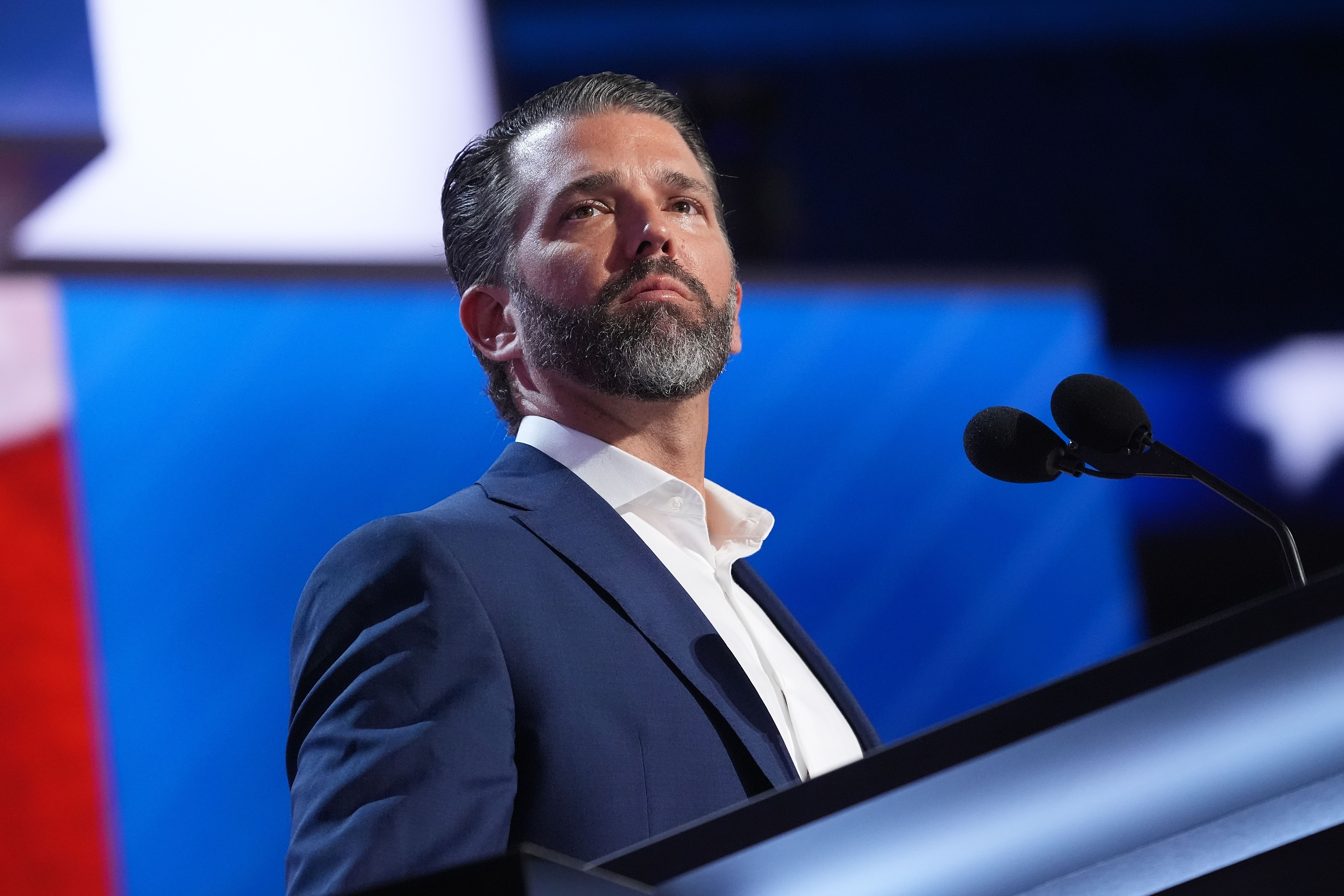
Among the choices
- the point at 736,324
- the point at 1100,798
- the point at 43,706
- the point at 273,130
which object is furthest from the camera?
the point at 273,130

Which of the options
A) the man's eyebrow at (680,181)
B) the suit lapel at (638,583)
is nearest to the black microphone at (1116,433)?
the suit lapel at (638,583)

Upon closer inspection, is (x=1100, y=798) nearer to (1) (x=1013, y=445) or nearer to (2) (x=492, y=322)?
(1) (x=1013, y=445)

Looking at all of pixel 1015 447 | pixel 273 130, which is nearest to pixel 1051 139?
pixel 273 130

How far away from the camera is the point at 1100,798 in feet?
1.79

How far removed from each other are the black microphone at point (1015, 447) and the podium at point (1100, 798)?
0.54 meters

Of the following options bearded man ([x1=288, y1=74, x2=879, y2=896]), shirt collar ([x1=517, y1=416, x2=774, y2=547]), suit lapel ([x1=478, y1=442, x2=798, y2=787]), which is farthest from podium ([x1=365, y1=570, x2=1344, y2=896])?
shirt collar ([x1=517, y1=416, x2=774, y2=547])

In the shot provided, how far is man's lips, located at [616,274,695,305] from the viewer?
1.36 metres

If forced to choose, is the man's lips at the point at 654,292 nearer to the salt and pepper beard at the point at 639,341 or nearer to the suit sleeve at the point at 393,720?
the salt and pepper beard at the point at 639,341

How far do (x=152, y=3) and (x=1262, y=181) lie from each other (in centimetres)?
302

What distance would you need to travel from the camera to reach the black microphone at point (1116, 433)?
1.05m

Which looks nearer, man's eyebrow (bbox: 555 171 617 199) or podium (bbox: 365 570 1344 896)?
podium (bbox: 365 570 1344 896)

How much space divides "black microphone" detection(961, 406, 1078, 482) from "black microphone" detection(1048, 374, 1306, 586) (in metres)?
0.03

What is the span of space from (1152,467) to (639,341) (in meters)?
0.50

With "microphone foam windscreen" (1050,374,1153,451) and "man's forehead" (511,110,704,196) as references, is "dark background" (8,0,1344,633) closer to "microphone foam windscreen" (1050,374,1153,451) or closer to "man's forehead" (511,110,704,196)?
"man's forehead" (511,110,704,196)
